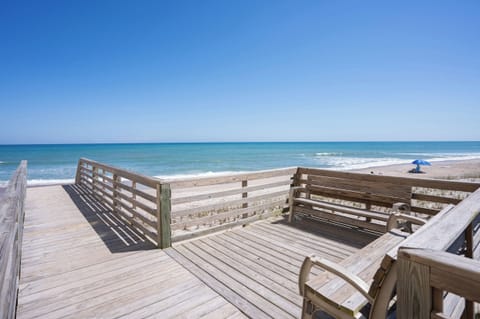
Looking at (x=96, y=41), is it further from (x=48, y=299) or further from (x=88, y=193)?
(x=48, y=299)

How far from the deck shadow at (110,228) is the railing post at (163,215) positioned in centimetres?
22

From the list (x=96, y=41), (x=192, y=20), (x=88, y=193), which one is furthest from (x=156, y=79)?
(x=88, y=193)

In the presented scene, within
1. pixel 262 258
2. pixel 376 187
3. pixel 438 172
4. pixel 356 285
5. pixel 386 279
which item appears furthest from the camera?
pixel 438 172

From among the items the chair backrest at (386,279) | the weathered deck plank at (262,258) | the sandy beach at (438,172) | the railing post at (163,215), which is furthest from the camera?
the sandy beach at (438,172)

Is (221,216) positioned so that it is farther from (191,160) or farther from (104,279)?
(191,160)

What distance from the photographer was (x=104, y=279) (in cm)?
257

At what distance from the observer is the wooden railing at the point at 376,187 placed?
329 centimetres

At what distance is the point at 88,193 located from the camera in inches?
281

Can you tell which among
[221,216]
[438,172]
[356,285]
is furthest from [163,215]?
[438,172]

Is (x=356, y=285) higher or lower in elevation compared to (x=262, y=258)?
higher

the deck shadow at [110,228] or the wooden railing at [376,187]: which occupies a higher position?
the wooden railing at [376,187]

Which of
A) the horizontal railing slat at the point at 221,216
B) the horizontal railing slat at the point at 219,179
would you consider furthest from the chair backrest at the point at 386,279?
the horizontal railing slat at the point at 221,216

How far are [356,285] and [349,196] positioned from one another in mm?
3036

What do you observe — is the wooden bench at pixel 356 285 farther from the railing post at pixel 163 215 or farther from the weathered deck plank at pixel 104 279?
the railing post at pixel 163 215
